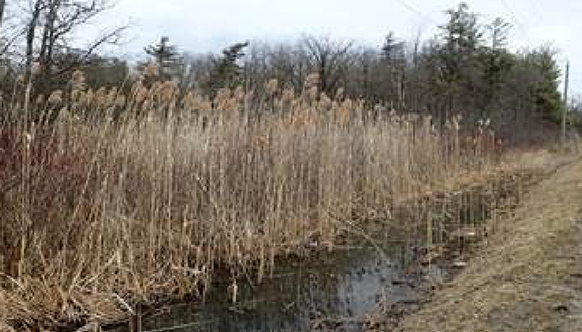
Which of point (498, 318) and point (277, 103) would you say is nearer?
point (498, 318)

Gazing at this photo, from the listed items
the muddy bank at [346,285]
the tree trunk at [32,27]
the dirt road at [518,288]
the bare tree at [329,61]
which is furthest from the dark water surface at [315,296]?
the bare tree at [329,61]

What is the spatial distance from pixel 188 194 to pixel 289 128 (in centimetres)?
181

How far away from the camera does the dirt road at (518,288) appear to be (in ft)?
14.7

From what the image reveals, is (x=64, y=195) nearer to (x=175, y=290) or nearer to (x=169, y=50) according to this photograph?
(x=175, y=290)

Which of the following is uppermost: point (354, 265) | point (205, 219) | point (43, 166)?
point (43, 166)

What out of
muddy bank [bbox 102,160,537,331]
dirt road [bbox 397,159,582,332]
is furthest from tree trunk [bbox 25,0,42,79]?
dirt road [bbox 397,159,582,332]

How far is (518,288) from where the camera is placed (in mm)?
5215

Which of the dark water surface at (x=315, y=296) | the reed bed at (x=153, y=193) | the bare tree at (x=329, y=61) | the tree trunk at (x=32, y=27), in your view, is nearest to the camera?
the reed bed at (x=153, y=193)

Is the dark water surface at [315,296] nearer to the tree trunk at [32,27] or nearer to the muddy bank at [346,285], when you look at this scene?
the muddy bank at [346,285]

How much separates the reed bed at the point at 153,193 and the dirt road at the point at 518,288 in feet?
5.52

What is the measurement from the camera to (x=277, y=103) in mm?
7801

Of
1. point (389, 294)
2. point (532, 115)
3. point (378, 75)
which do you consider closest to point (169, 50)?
point (378, 75)

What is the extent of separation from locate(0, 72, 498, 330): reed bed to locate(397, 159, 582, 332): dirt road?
1682 mm

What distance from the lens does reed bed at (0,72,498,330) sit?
4.91m
